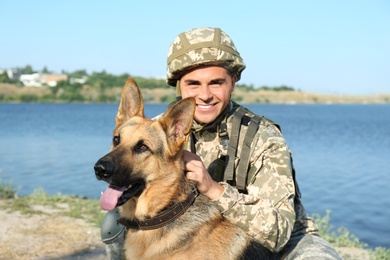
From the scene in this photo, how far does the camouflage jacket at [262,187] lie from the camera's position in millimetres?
4055

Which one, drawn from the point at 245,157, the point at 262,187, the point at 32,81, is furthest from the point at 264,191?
the point at 32,81

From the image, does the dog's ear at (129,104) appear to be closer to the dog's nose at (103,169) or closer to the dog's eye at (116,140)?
the dog's eye at (116,140)

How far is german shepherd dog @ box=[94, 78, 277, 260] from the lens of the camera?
12.9 feet

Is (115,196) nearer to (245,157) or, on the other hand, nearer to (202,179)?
(202,179)

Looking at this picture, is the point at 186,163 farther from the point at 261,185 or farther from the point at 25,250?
the point at 25,250

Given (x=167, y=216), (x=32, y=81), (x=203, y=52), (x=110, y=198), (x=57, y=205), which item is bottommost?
(x=32, y=81)

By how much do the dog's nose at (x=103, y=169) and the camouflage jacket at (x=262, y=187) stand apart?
98 cm

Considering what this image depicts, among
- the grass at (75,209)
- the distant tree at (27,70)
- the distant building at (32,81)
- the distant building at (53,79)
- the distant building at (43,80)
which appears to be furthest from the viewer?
the distant tree at (27,70)

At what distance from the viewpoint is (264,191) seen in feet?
14.4

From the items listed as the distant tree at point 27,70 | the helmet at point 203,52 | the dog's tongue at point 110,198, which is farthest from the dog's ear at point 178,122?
the distant tree at point 27,70

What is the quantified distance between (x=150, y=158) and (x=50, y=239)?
4.09m

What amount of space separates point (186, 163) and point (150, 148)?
35cm

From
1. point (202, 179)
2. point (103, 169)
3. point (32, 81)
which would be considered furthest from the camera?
point (32, 81)

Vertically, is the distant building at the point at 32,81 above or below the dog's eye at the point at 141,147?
below
